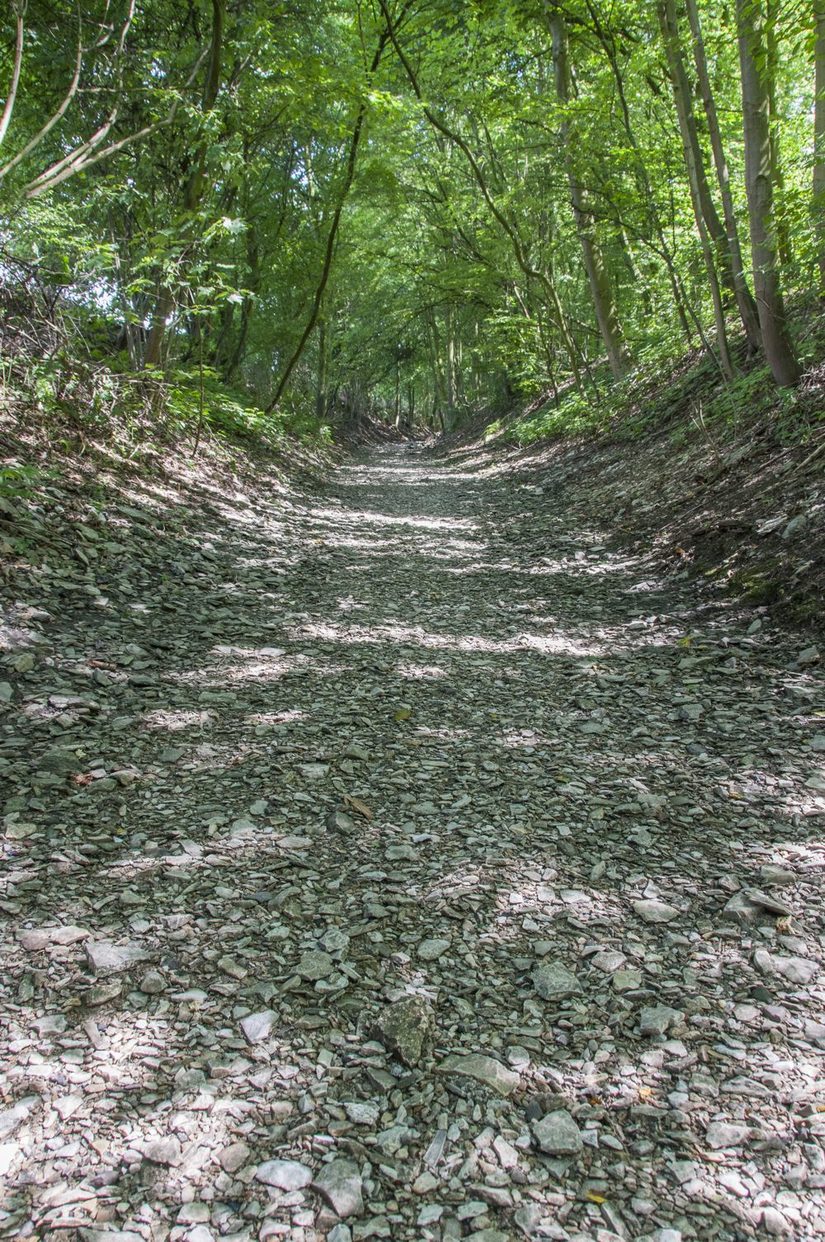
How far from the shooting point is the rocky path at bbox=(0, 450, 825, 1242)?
174 cm

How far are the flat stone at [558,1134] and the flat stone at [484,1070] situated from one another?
0.13m

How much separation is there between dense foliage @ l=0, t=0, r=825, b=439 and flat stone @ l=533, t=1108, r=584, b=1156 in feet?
25.1

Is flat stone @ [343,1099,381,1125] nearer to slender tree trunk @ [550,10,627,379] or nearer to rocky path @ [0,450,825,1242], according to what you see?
rocky path @ [0,450,825,1242]

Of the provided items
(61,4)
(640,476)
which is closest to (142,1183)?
(640,476)

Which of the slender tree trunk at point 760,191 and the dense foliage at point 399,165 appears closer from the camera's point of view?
the slender tree trunk at point 760,191

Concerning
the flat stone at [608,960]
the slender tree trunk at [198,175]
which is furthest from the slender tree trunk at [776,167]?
the flat stone at [608,960]

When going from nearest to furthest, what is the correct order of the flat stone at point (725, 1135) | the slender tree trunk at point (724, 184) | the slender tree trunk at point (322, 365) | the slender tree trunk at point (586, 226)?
the flat stone at point (725, 1135), the slender tree trunk at point (724, 184), the slender tree trunk at point (586, 226), the slender tree trunk at point (322, 365)

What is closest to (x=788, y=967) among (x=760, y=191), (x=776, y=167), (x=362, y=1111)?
(x=362, y=1111)

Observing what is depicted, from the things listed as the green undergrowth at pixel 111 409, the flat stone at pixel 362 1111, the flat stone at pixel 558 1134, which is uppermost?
the green undergrowth at pixel 111 409

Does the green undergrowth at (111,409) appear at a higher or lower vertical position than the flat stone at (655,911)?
higher

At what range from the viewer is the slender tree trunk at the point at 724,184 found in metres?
8.23

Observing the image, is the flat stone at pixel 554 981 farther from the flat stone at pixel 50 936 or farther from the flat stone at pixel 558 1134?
the flat stone at pixel 50 936

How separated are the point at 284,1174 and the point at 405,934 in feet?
3.16

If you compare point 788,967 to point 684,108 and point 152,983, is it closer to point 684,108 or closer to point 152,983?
point 152,983
